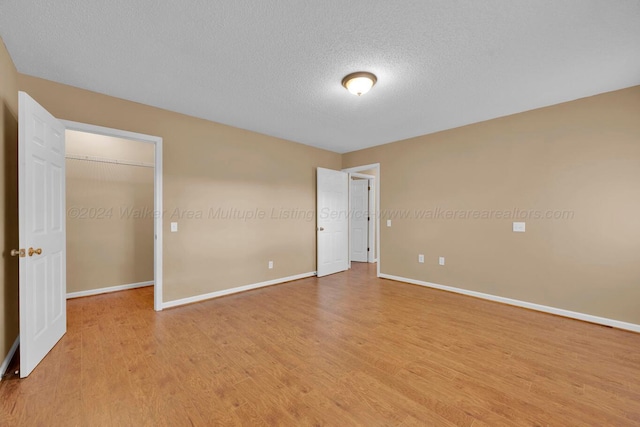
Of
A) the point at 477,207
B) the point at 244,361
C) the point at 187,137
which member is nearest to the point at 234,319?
the point at 244,361

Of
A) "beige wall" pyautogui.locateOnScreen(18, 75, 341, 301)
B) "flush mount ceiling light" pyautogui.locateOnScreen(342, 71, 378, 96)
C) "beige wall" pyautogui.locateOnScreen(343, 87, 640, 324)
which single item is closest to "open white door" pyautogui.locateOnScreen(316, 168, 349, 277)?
"beige wall" pyautogui.locateOnScreen(18, 75, 341, 301)

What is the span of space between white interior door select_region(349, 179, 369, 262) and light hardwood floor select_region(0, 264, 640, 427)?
136 inches

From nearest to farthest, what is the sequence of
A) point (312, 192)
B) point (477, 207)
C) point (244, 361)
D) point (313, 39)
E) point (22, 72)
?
point (313, 39) < point (244, 361) < point (22, 72) < point (477, 207) < point (312, 192)

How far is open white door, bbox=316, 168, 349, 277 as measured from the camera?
5.14m

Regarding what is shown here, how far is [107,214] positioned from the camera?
13.6ft

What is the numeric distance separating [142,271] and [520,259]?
19.3 ft

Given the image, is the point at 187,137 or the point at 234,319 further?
Answer: the point at 187,137

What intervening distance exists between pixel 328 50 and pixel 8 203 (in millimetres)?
2968

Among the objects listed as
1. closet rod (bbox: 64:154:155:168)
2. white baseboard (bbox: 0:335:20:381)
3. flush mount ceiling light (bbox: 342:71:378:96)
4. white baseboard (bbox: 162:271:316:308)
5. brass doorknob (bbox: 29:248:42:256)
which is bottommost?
white baseboard (bbox: 162:271:316:308)

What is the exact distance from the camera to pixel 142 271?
14.7 feet

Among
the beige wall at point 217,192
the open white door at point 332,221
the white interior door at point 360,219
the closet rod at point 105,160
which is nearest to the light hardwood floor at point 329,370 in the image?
the beige wall at point 217,192

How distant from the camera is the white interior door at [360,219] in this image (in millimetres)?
6742

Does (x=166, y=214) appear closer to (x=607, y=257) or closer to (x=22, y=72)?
(x=22, y=72)

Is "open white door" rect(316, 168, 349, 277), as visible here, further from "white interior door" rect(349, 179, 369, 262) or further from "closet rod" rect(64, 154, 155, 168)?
"closet rod" rect(64, 154, 155, 168)
